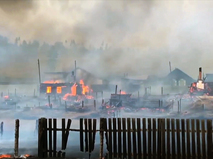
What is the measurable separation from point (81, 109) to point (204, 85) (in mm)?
10652

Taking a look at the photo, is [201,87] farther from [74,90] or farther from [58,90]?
[58,90]

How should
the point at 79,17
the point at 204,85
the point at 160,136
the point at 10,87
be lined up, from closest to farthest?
the point at 160,136, the point at 204,85, the point at 79,17, the point at 10,87

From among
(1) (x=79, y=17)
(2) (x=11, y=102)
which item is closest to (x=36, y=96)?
(2) (x=11, y=102)

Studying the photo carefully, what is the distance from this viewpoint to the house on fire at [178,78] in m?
19.2

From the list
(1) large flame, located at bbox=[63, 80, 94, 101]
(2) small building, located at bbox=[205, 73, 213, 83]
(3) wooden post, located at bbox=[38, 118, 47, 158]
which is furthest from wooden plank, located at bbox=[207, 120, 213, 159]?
(1) large flame, located at bbox=[63, 80, 94, 101]

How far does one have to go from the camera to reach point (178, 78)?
19.0m

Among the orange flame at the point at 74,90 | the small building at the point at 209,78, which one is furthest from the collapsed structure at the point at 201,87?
the orange flame at the point at 74,90

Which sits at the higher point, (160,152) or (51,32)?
(51,32)

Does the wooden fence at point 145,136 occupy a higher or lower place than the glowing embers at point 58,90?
lower

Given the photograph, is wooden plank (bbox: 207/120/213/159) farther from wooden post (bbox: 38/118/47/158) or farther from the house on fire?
the house on fire

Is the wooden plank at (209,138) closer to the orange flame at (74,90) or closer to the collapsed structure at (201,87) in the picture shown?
the collapsed structure at (201,87)

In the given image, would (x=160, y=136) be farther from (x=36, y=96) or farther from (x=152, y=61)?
(x=36, y=96)

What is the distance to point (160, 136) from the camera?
29.4ft

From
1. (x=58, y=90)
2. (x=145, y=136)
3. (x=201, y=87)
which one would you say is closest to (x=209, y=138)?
(x=145, y=136)
